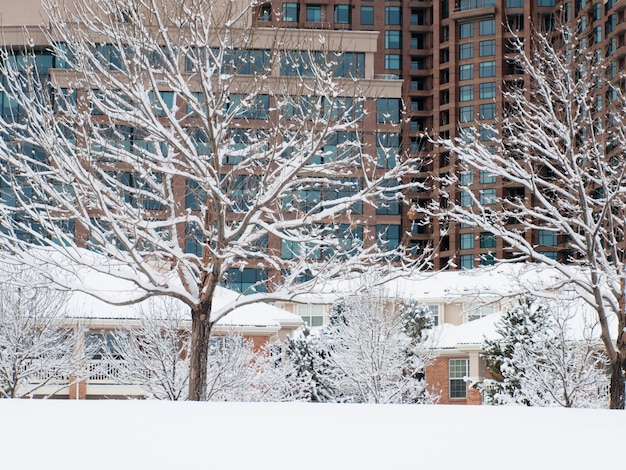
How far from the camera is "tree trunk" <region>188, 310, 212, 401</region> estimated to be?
48.9ft

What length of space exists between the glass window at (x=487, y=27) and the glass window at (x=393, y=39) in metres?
10.6

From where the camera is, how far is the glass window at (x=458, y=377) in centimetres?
4694

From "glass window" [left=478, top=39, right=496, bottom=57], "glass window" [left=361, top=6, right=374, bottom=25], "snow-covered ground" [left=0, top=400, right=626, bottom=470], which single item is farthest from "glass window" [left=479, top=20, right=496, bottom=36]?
"snow-covered ground" [left=0, top=400, right=626, bottom=470]

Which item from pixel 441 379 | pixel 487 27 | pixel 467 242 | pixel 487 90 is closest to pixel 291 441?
pixel 441 379

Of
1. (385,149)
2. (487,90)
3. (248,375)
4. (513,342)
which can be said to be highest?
(487,90)

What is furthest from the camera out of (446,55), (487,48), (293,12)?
(446,55)

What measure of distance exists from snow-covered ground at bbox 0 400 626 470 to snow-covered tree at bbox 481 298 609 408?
26.4 m

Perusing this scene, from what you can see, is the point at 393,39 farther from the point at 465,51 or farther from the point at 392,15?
the point at 465,51

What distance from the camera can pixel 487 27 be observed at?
9788 centimetres

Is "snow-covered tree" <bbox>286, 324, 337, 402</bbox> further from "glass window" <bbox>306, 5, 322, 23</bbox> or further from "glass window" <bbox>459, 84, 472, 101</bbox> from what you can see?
"glass window" <bbox>459, 84, 472, 101</bbox>

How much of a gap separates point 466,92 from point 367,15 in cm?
1446

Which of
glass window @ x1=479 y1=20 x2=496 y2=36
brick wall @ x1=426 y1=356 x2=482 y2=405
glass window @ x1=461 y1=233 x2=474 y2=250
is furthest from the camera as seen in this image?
glass window @ x1=479 y1=20 x2=496 y2=36

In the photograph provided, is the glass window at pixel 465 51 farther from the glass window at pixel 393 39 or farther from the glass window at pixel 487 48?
the glass window at pixel 393 39

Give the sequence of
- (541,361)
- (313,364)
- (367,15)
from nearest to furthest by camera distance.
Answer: (541,361), (313,364), (367,15)
